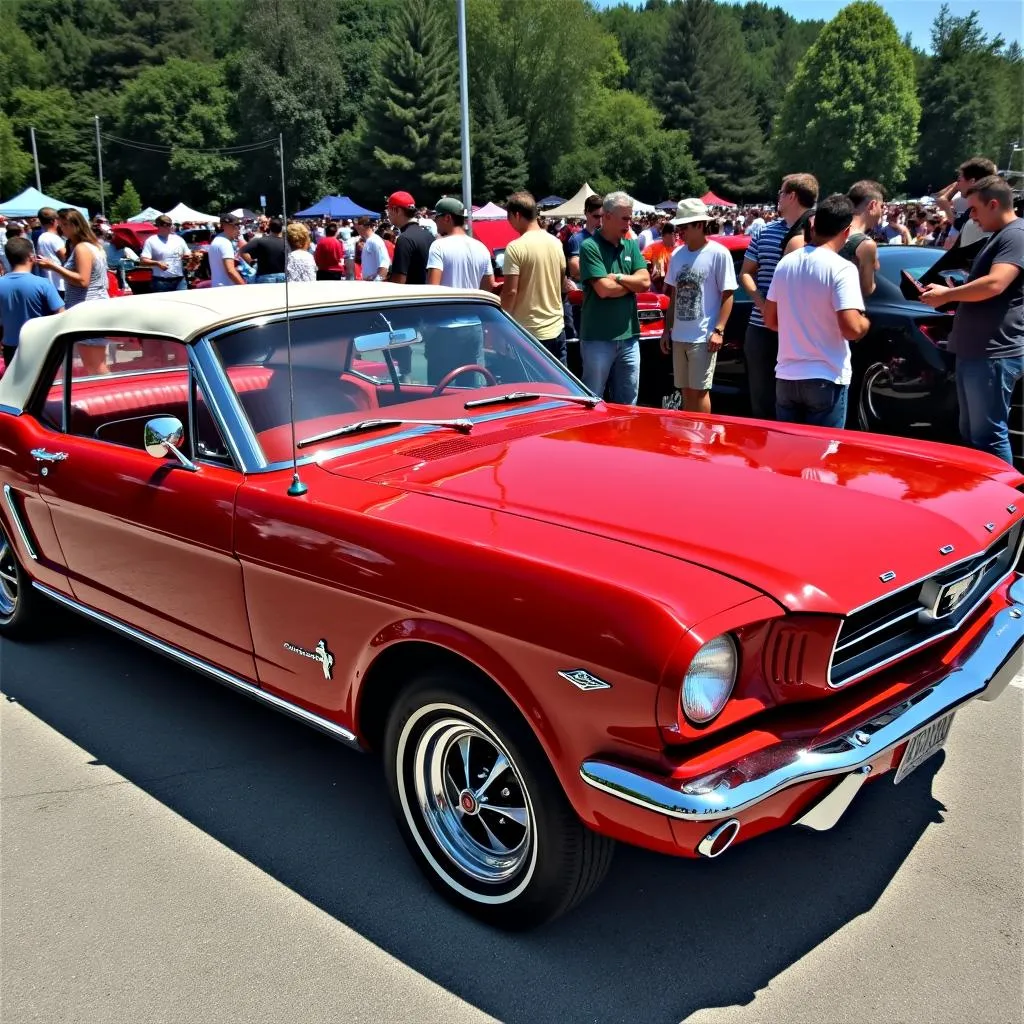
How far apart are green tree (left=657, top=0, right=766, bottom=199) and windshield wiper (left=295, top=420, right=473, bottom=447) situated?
89305 millimetres

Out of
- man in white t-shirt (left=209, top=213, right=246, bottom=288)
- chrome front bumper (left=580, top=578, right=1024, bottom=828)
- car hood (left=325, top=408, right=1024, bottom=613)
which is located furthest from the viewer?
man in white t-shirt (left=209, top=213, right=246, bottom=288)

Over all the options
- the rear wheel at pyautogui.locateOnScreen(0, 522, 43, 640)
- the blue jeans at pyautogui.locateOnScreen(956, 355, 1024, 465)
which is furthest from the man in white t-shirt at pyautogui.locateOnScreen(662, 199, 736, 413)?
the rear wheel at pyautogui.locateOnScreen(0, 522, 43, 640)

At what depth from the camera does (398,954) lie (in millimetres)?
2559

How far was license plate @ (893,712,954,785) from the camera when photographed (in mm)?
2414

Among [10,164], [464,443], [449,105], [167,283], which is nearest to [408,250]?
[464,443]

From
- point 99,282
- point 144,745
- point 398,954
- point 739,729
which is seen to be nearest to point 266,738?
point 144,745

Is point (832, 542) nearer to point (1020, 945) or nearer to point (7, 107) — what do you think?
point (1020, 945)

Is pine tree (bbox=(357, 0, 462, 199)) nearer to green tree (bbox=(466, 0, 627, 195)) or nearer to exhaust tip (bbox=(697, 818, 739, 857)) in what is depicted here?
green tree (bbox=(466, 0, 627, 195))

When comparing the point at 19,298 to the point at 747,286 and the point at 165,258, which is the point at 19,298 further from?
the point at 165,258

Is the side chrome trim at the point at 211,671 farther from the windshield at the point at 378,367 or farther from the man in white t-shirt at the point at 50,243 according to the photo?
the man in white t-shirt at the point at 50,243

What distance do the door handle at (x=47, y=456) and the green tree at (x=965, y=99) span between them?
89.3m

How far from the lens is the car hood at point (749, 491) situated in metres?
2.35

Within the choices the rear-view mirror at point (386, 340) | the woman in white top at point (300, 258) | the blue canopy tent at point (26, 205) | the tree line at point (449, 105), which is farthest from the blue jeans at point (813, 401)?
the tree line at point (449, 105)

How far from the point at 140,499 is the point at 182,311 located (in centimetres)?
70
